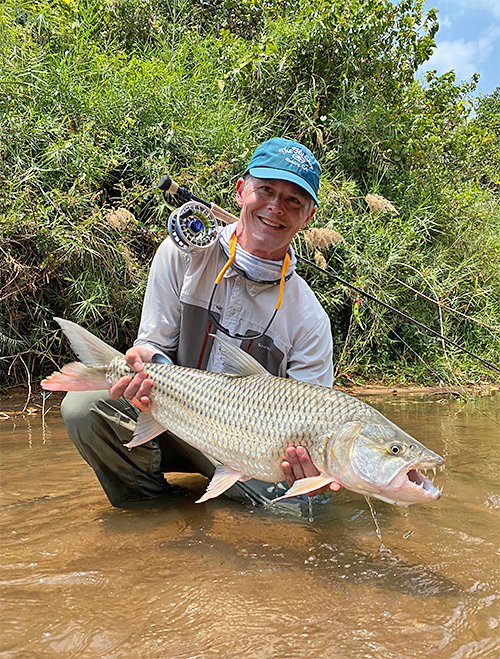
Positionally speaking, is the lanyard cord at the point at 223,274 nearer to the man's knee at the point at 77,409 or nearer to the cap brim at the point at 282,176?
the cap brim at the point at 282,176

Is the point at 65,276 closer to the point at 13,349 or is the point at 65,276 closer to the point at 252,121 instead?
the point at 13,349

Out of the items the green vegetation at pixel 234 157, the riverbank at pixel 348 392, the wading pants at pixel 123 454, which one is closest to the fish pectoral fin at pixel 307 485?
the wading pants at pixel 123 454

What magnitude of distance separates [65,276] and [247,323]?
247cm

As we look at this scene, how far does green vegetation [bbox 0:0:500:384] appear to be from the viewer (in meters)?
4.68

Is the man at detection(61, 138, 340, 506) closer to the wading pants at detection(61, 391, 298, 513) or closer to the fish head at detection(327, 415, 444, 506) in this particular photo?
the wading pants at detection(61, 391, 298, 513)

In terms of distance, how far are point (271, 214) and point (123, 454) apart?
1286 mm

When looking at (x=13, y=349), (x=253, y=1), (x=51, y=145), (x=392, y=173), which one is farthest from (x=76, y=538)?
(x=253, y=1)

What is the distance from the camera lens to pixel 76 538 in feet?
7.31

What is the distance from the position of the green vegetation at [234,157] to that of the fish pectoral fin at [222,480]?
8.71ft

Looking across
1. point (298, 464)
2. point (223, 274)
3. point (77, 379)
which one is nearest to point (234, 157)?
point (223, 274)

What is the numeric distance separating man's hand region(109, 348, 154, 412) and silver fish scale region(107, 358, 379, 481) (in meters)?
0.04

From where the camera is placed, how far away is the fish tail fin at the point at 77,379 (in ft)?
7.44

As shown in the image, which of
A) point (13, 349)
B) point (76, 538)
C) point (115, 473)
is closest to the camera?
point (76, 538)

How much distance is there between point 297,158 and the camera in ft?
8.58
